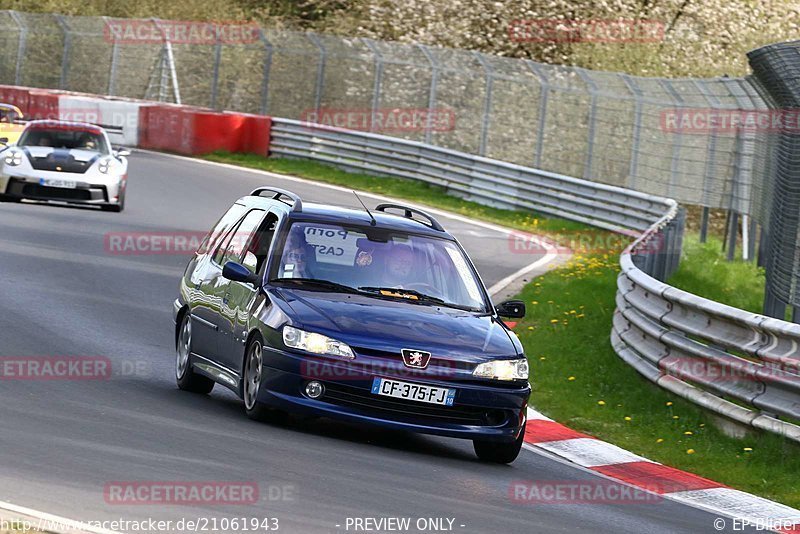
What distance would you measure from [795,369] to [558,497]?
2.33 meters

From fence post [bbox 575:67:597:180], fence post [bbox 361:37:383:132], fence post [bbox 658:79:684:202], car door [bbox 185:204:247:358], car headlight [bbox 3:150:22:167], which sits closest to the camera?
car door [bbox 185:204:247:358]

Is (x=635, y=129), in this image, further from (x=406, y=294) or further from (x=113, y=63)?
(x=113, y=63)

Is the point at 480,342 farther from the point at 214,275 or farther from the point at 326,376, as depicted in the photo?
the point at 214,275

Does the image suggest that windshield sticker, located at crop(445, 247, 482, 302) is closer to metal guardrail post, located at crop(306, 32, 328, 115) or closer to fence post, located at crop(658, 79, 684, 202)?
fence post, located at crop(658, 79, 684, 202)

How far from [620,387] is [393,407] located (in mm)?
4346

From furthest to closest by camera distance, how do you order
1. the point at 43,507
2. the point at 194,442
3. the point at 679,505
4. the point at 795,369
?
the point at 795,369
the point at 679,505
the point at 194,442
the point at 43,507

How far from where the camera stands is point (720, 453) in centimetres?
1091

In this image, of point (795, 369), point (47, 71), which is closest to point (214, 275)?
point (795, 369)

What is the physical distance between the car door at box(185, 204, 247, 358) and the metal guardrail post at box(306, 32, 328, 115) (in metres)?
25.6

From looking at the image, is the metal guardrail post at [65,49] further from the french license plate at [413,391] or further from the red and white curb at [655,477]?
the french license plate at [413,391]

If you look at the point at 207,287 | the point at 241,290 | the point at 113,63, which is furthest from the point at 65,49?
the point at 241,290

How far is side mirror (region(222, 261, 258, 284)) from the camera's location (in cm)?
1018

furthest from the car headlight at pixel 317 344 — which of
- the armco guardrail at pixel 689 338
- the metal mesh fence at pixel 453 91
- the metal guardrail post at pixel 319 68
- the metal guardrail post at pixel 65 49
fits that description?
the metal guardrail post at pixel 65 49

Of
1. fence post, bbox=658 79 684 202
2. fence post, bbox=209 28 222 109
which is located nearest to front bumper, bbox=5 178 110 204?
fence post, bbox=658 79 684 202
